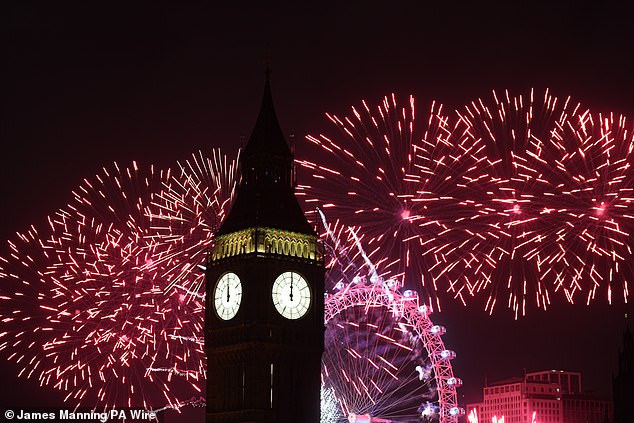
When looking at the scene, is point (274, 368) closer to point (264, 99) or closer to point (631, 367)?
point (264, 99)

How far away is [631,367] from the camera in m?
155

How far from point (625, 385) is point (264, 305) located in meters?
83.7

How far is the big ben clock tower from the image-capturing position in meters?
80.5

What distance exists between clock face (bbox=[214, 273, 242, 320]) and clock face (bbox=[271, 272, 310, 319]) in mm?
2397

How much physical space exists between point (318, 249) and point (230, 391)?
10.6 metres

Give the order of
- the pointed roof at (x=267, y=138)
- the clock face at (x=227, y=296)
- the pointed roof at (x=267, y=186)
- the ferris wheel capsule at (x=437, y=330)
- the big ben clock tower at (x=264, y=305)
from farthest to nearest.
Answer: the ferris wheel capsule at (x=437, y=330), the pointed roof at (x=267, y=138), the pointed roof at (x=267, y=186), the clock face at (x=227, y=296), the big ben clock tower at (x=264, y=305)

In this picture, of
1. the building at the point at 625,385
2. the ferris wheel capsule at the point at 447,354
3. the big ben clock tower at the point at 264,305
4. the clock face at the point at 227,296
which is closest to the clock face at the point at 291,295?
the big ben clock tower at the point at 264,305

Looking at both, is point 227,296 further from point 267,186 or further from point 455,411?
point 455,411

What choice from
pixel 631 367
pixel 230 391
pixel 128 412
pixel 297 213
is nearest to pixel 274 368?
pixel 230 391

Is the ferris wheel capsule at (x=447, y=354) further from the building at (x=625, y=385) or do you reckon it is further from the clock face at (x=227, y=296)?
the clock face at (x=227, y=296)

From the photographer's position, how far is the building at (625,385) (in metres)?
151

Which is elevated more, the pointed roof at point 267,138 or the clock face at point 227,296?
the pointed roof at point 267,138

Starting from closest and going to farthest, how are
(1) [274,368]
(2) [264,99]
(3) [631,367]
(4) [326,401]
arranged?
(1) [274,368], (2) [264,99], (4) [326,401], (3) [631,367]

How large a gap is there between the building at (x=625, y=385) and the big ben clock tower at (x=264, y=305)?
253 ft
